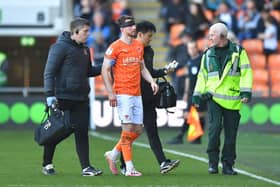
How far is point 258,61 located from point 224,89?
14256 mm

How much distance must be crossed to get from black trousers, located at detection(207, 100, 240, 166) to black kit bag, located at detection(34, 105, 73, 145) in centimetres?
199

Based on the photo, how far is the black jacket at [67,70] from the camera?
14.3 m

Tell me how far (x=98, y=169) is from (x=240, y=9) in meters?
16.6

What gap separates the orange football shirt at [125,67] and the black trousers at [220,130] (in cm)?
117

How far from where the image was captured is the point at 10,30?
1121 inches

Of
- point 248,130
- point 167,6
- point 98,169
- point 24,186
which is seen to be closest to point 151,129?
point 98,169

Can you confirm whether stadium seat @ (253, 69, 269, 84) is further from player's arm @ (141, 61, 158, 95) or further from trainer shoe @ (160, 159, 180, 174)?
player's arm @ (141, 61, 158, 95)

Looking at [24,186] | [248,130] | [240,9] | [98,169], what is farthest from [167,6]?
[24,186]

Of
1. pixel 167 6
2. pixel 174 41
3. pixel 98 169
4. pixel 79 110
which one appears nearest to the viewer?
pixel 79 110

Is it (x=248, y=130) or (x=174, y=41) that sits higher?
(x=174, y=41)

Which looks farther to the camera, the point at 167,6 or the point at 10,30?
the point at 167,6

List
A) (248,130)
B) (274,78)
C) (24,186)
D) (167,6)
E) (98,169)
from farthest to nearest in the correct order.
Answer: (167,6) < (274,78) < (248,130) < (98,169) < (24,186)

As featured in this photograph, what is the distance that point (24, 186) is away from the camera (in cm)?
1318

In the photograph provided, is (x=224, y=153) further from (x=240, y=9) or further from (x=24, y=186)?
(x=240, y=9)
